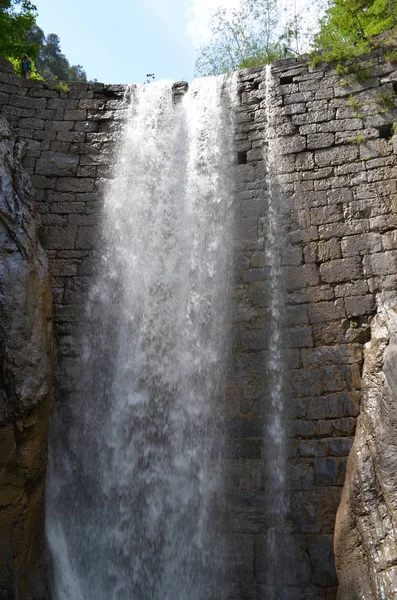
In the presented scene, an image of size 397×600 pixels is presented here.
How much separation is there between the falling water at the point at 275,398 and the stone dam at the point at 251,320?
2 centimetres

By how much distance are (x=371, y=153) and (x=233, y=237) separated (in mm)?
1830

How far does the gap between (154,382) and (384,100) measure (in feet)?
14.0

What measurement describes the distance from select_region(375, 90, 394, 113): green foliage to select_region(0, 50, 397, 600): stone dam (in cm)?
2

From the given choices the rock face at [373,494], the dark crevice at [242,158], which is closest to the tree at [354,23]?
the dark crevice at [242,158]

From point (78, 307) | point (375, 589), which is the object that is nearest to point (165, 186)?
point (78, 307)

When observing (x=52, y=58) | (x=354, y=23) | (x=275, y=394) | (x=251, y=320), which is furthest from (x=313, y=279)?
(x=52, y=58)

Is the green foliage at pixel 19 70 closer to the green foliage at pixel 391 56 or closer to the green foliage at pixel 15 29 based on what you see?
the green foliage at pixel 15 29

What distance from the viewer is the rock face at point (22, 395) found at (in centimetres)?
417

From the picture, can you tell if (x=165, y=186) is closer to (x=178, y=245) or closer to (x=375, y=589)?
(x=178, y=245)

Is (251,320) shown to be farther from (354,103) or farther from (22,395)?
(354,103)

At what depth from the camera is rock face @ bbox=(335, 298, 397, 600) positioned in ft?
12.7

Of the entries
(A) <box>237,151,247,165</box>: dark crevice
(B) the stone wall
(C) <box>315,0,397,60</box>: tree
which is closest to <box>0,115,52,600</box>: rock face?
(B) the stone wall

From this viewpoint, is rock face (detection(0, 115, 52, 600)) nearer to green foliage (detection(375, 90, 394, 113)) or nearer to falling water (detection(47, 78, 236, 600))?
falling water (detection(47, 78, 236, 600))

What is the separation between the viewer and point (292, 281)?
580cm
